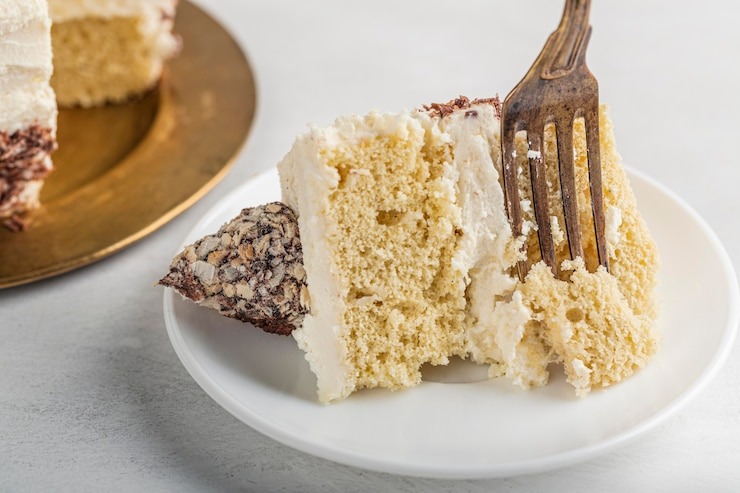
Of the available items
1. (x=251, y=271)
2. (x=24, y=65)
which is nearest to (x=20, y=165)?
(x=24, y=65)

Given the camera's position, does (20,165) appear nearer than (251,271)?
No

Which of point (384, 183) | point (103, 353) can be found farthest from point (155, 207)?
point (384, 183)

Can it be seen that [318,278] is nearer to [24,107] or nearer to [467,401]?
[467,401]

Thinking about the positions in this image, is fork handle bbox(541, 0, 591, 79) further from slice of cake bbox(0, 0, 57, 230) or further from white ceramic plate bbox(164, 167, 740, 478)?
slice of cake bbox(0, 0, 57, 230)

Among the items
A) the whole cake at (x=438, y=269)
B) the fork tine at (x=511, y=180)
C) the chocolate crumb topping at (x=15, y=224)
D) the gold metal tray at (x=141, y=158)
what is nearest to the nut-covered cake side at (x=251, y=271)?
the whole cake at (x=438, y=269)

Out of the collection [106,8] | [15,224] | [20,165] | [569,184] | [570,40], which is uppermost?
[570,40]

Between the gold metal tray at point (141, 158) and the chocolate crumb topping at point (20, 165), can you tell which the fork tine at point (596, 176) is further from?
the chocolate crumb topping at point (20, 165)

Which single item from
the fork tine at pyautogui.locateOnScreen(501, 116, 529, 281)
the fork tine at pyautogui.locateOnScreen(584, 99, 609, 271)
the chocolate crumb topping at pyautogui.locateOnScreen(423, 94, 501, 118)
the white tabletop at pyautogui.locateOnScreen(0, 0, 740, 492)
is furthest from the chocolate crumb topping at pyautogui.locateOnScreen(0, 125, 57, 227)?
the fork tine at pyautogui.locateOnScreen(584, 99, 609, 271)
